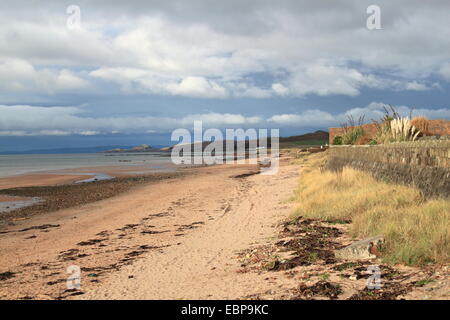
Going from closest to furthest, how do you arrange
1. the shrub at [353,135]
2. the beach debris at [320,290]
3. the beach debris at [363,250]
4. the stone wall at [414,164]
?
the beach debris at [320,290]
the beach debris at [363,250]
the stone wall at [414,164]
the shrub at [353,135]

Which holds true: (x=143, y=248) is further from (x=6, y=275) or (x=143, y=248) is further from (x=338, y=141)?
(x=338, y=141)

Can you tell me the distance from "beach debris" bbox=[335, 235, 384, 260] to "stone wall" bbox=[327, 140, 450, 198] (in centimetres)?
247

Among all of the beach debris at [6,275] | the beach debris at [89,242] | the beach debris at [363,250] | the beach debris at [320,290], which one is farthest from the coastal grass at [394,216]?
the beach debris at [6,275]

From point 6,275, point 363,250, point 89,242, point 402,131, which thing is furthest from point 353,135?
point 6,275

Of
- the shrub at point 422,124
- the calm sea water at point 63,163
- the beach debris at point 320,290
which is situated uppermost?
the shrub at point 422,124

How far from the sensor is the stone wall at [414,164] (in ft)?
26.8

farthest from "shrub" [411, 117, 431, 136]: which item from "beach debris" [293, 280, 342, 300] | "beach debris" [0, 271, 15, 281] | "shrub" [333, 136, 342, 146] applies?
"beach debris" [0, 271, 15, 281]

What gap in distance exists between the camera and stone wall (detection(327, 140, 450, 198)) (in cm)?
816

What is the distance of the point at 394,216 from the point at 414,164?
2.87m

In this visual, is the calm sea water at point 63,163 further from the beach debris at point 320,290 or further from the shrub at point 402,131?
the beach debris at point 320,290

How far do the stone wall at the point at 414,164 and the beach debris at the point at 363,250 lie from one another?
247cm

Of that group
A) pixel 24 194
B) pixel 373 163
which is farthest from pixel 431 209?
pixel 24 194

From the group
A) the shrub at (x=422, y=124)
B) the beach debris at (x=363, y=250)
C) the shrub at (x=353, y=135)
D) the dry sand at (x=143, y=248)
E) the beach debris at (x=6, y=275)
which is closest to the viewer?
the dry sand at (x=143, y=248)

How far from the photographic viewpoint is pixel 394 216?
7.40 m
